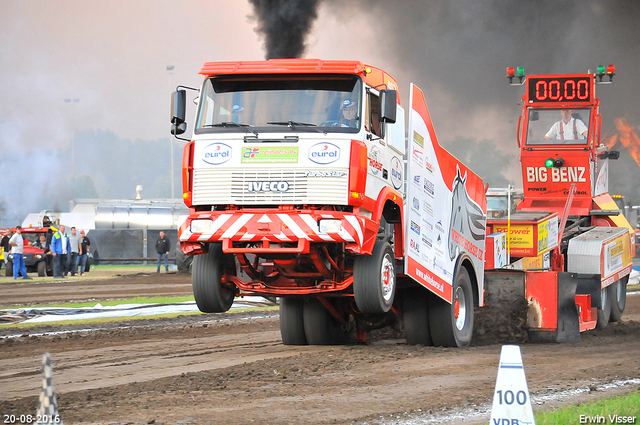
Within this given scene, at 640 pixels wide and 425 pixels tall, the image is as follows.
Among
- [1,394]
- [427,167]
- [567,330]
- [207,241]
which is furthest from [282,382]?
[567,330]

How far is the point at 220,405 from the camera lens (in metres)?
6.45

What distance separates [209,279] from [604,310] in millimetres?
8011

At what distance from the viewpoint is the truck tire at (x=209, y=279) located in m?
8.64

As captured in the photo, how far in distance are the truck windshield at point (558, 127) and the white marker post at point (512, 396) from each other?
10.8m

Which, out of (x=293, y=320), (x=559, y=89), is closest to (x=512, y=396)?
(x=293, y=320)

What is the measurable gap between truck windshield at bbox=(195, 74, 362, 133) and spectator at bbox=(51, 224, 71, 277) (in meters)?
19.9

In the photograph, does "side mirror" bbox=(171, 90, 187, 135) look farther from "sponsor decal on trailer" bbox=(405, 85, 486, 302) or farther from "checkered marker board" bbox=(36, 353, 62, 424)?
"checkered marker board" bbox=(36, 353, 62, 424)

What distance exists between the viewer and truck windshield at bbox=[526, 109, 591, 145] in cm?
1459

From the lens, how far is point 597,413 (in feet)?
19.5

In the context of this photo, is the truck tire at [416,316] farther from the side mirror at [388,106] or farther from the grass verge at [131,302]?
the grass verge at [131,302]

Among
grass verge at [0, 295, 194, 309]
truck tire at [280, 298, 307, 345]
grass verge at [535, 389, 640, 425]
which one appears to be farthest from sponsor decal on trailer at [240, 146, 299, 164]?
grass verge at [0, 295, 194, 309]

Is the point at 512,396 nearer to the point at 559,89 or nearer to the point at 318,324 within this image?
the point at 318,324

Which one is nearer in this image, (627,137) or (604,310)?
(604,310)

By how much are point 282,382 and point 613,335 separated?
22.4 ft
